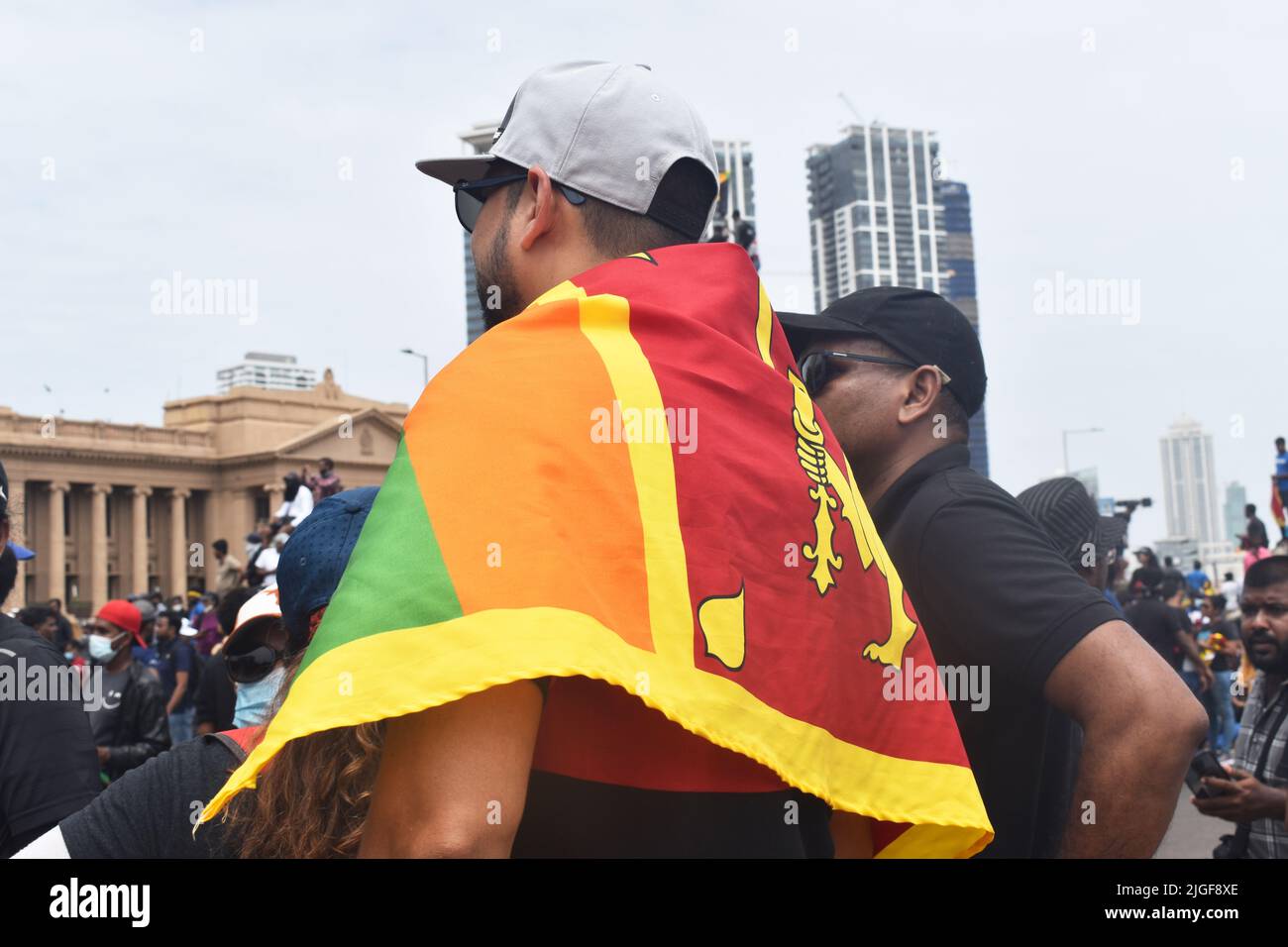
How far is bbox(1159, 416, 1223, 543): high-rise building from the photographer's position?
155 metres

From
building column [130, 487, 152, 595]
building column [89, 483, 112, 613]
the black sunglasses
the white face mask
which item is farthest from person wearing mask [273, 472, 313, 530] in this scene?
building column [130, 487, 152, 595]

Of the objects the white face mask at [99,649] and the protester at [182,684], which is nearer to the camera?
the white face mask at [99,649]

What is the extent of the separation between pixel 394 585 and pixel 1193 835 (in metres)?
10.9

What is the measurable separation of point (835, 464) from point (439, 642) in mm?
694

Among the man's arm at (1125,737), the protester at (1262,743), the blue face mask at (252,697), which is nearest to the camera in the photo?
the man's arm at (1125,737)

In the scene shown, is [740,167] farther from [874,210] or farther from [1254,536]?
[874,210]

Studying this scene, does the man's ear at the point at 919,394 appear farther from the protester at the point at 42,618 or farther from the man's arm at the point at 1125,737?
the protester at the point at 42,618

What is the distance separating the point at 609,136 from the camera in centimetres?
177

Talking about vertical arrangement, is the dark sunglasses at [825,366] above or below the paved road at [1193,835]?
above

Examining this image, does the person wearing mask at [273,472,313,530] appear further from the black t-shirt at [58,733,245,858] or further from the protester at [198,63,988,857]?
the protester at [198,63,988,857]

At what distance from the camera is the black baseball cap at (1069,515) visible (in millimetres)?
3834

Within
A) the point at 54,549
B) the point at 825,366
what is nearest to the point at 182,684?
the point at 825,366

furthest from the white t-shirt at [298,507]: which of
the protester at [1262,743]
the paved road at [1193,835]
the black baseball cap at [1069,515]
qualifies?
the black baseball cap at [1069,515]
